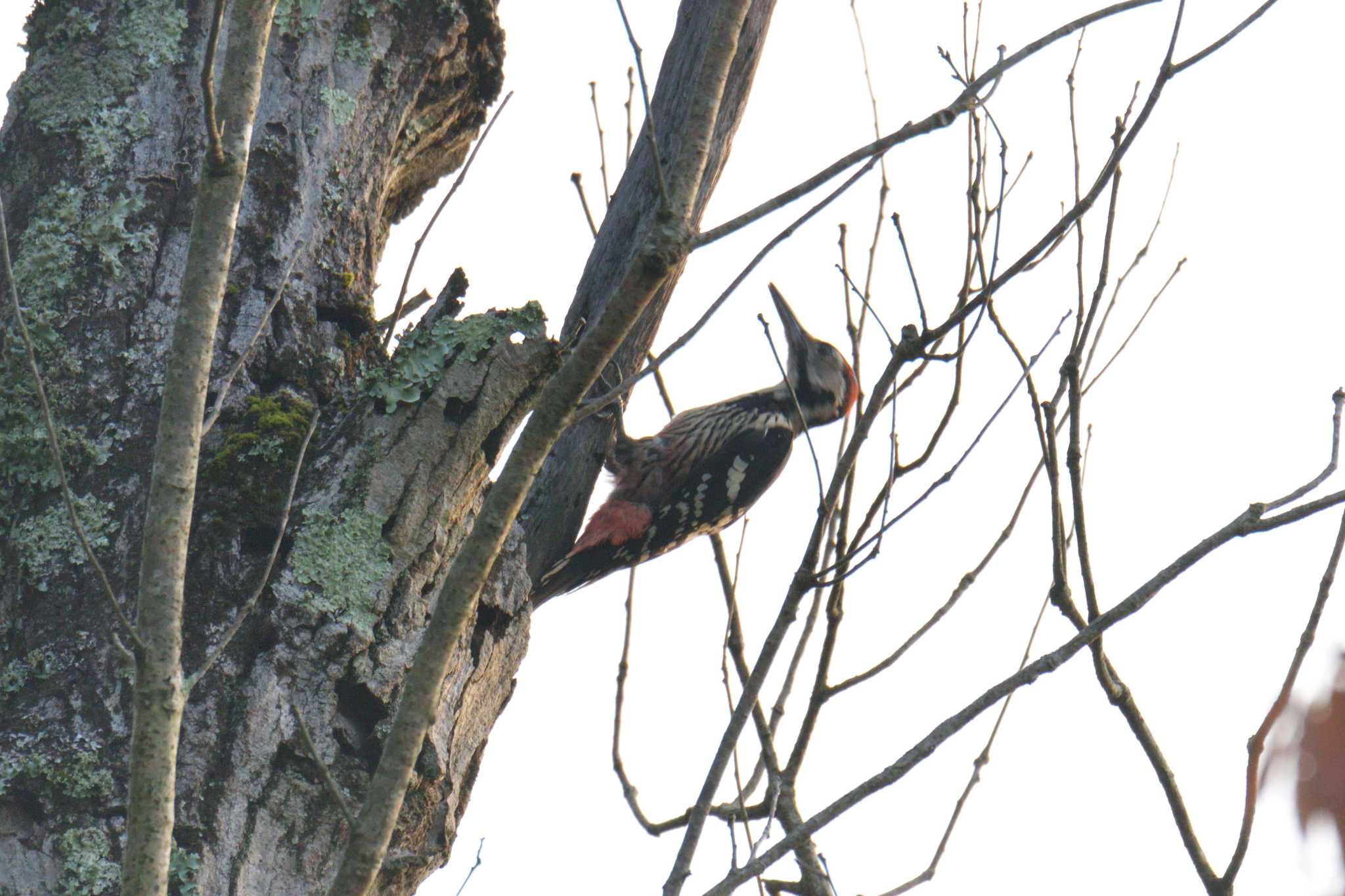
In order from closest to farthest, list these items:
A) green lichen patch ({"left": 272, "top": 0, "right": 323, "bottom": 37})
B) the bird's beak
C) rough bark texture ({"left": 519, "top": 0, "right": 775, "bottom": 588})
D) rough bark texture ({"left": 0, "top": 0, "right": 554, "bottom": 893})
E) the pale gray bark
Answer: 1. the pale gray bark
2. rough bark texture ({"left": 0, "top": 0, "right": 554, "bottom": 893})
3. green lichen patch ({"left": 272, "top": 0, "right": 323, "bottom": 37})
4. rough bark texture ({"left": 519, "top": 0, "right": 775, "bottom": 588})
5. the bird's beak

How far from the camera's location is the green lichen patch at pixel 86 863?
1691 millimetres

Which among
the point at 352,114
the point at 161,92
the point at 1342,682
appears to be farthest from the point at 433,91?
the point at 1342,682

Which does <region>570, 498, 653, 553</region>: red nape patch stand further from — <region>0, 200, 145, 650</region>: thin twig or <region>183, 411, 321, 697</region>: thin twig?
<region>0, 200, 145, 650</region>: thin twig

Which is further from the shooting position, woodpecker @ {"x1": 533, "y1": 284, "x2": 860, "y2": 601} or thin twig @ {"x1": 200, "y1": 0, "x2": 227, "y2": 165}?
woodpecker @ {"x1": 533, "y1": 284, "x2": 860, "y2": 601}

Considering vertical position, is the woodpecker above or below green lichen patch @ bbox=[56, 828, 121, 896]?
above

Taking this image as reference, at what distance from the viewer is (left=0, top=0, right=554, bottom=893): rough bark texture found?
180cm

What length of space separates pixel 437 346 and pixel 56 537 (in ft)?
2.06

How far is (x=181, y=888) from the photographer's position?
172cm

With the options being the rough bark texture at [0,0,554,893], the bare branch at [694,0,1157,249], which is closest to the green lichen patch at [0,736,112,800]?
the rough bark texture at [0,0,554,893]

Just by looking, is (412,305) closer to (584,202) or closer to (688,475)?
(584,202)

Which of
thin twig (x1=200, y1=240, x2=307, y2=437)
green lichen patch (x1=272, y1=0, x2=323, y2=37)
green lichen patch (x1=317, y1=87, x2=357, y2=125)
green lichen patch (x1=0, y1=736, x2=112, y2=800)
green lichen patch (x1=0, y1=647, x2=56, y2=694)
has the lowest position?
green lichen patch (x1=0, y1=736, x2=112, y2=800)

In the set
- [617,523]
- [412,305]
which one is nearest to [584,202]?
[412,305]

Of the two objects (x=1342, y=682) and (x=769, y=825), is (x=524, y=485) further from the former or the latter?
(x=769, y=825)

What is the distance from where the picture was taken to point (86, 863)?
1.71 m
